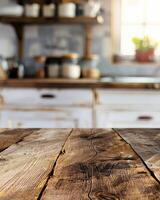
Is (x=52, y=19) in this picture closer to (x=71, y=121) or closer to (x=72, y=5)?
(x=72, y=5)

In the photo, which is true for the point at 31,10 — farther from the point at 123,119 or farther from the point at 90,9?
the point at 123,119

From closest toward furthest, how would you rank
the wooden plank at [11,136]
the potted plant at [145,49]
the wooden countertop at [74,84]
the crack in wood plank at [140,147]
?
the crack in wood plank at [140,147] → the wooden plank at [11,136] → the wooden countertop at [74,84] → the potted plant at [145,49]

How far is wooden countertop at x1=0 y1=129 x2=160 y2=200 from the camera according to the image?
1.95 ft

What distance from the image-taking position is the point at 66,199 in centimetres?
55

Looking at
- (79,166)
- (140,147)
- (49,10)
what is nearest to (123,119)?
(49,10)

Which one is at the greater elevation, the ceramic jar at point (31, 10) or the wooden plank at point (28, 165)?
the ceramic jar at point (31, 10)

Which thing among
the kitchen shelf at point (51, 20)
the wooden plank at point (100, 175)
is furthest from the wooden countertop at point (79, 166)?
the kitchen shelf at point (51, 20)

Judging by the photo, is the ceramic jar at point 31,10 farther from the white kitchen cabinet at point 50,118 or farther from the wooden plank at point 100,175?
the wooden plank at point 100,175

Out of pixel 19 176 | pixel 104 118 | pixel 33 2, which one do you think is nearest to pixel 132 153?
pixel 19 176

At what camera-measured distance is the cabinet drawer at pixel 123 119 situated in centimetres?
271

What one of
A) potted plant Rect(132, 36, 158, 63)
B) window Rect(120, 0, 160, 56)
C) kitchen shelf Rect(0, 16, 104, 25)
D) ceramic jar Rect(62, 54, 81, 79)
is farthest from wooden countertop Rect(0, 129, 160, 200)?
window Rect(120, 0, 160, 56)

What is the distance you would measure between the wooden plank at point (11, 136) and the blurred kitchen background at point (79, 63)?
1.44 metres

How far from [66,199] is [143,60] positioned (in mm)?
2971

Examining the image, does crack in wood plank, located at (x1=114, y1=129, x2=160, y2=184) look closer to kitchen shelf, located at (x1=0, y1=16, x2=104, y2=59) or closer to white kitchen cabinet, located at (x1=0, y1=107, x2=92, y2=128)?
white kitchen cabinet, located at (x1=0, y1=107, x2=92, y2=128)
